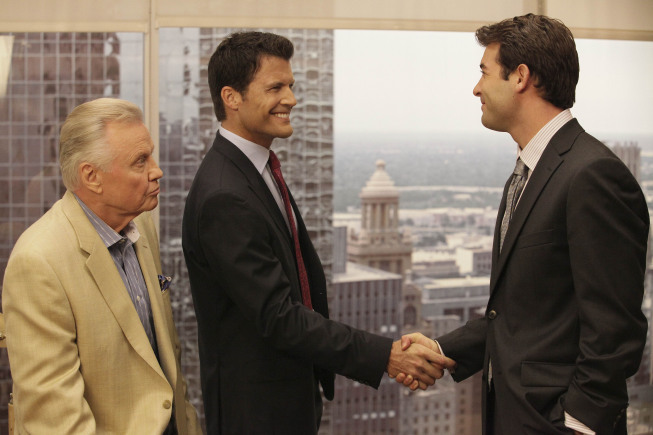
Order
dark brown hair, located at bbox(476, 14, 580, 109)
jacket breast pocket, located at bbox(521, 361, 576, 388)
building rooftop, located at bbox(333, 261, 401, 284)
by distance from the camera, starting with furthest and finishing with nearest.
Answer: building rooftop, located at bbox(333, 261, 401, 284)
dark brown hair, located at bbox(476, 14, 580, 109)
jacket breast pocket, located at bbox(521, 361, 576, 388)

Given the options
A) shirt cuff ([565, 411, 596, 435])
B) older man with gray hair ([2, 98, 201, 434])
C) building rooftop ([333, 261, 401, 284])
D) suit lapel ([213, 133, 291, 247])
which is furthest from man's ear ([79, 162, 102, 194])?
building rooftop ([333, 261, 401, 284])

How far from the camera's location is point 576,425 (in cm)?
181

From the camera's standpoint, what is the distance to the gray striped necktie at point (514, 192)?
6.81ft

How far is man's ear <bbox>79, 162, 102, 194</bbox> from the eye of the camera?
196cm

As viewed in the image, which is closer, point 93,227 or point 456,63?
point 93,227

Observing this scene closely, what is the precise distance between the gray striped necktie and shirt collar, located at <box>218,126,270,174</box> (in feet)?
2.55

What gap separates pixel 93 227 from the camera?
77.4 inches

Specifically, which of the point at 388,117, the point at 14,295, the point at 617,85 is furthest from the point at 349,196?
the point at 14,295

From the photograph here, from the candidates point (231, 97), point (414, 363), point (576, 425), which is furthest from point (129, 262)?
point (576, 425)

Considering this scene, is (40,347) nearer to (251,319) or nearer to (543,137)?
(251,319)

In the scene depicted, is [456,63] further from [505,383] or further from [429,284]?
[505,383]

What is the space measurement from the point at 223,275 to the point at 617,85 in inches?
101

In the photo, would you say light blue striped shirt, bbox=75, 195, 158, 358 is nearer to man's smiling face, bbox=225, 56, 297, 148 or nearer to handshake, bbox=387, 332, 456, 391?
man's smiling face, bbox=225, 56, 297, 148

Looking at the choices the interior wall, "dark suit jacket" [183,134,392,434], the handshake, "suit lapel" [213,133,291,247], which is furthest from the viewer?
the interior wall
